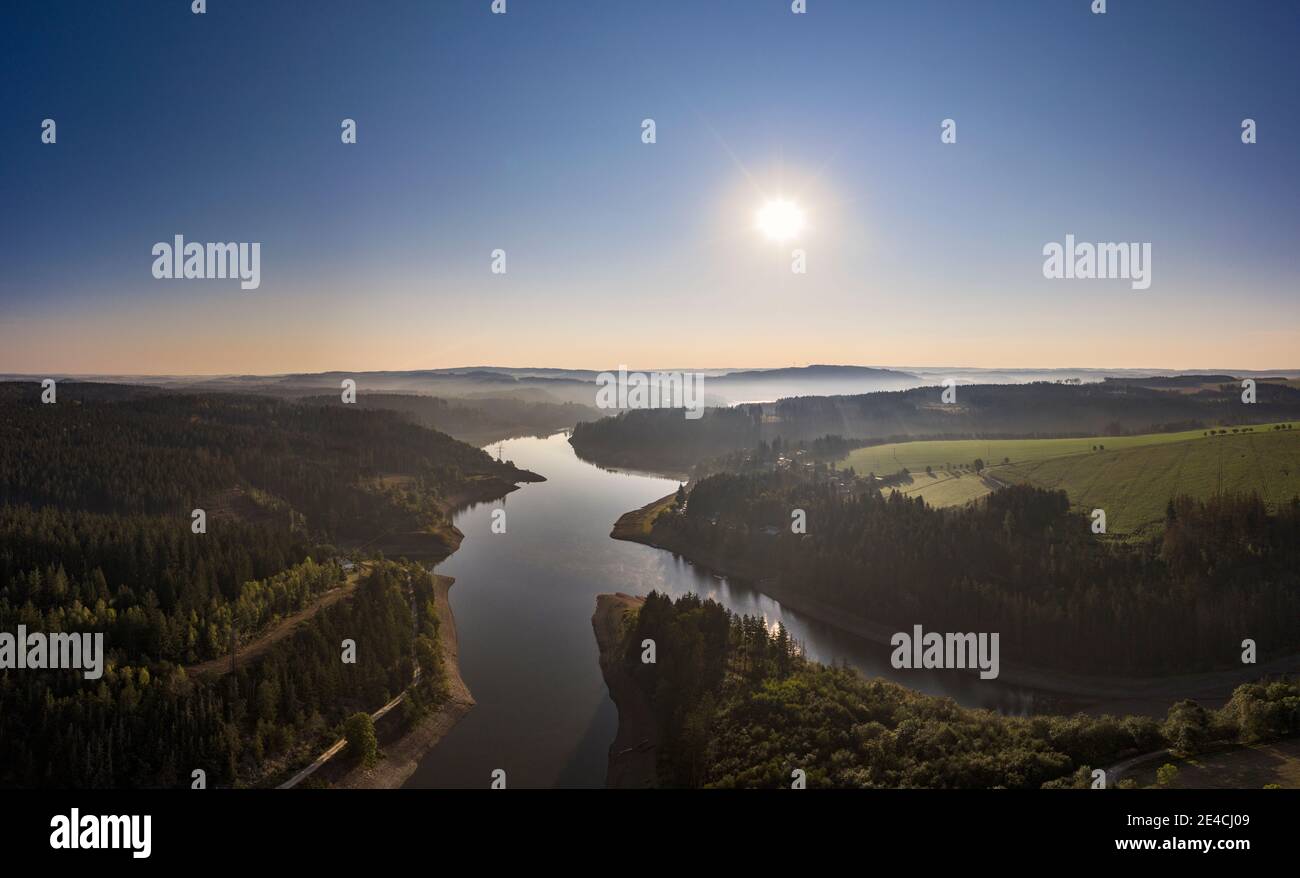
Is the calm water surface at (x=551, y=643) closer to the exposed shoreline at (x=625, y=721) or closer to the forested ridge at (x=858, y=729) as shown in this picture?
the exposed shoreline at (x=625, y=721)

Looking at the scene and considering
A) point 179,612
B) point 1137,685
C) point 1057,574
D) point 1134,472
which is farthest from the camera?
point 1134,472

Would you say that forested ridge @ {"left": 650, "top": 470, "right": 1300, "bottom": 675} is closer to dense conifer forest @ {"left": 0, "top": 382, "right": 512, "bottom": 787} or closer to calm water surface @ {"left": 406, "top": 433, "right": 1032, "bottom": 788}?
calm water surface @ {"left": 406, "top": 433, "right": 1032, "bottom": 788}

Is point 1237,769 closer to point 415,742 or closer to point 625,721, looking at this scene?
point 625,721
